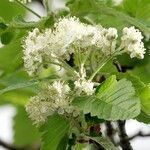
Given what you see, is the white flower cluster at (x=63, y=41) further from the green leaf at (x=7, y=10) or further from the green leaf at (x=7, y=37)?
the green leaf at (x=7, y=10)

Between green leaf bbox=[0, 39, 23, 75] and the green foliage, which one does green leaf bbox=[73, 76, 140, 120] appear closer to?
the green foliage

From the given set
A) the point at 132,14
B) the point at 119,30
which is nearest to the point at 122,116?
the point at 119,30

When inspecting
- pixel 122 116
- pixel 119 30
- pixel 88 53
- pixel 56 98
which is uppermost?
pixel 119 30

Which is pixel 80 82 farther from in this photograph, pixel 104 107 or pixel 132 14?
pixel 132 14

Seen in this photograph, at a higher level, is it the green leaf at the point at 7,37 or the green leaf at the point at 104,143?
the green leaf at the point at 7,37

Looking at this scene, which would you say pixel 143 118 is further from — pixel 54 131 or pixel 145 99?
pixel 54 131

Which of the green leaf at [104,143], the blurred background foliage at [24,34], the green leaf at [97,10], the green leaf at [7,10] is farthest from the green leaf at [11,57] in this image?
the green leaf at [104,143]
